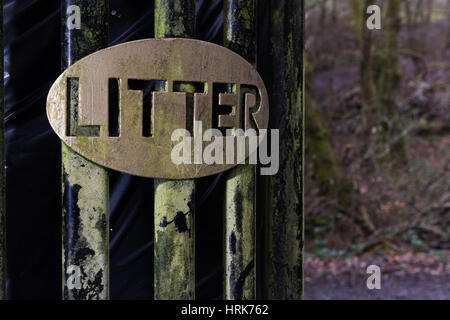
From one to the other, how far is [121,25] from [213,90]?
17.3 inches

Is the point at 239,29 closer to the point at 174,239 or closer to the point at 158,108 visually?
the point at 158,108

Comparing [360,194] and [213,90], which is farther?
[360,194]

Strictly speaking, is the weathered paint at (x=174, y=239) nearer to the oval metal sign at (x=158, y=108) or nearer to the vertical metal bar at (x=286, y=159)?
the oval metal sign at (x=158, y=108)

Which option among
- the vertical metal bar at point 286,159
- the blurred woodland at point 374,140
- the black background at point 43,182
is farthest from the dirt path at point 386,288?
the black background at point 43,182

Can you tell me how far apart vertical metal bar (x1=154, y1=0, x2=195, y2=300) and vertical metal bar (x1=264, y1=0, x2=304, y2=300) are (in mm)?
394

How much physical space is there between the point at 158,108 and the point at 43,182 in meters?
0.52

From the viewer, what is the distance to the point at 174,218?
139 cm

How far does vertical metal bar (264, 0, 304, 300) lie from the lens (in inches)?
65.0

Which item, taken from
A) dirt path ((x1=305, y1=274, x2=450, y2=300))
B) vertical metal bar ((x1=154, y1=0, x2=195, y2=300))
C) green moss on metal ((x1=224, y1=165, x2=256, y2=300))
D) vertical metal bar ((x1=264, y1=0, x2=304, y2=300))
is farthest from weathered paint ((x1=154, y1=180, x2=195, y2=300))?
dirt path ((x1=305, y1=274, x2=450, y2=300))

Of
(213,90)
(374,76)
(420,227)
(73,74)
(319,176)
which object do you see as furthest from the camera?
(374,76)

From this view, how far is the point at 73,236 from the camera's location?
4.37ft

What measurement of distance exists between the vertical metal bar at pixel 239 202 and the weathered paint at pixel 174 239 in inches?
5.7
